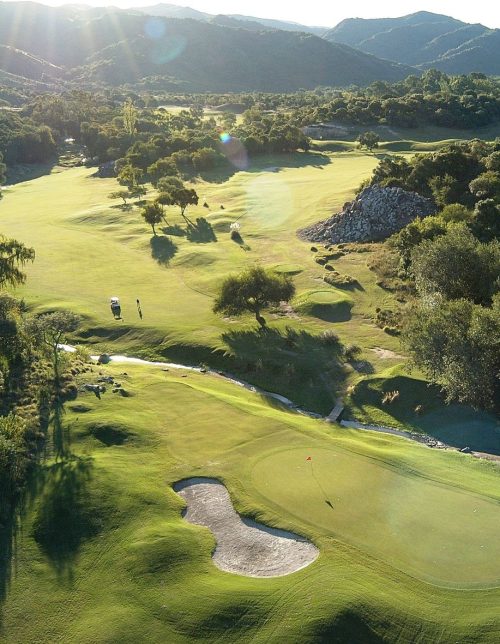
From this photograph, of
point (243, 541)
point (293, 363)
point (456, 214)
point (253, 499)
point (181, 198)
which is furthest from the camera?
point (181, 198)

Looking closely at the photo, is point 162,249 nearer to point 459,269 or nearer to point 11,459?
point 459,269

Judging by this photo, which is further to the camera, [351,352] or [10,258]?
[10,258]

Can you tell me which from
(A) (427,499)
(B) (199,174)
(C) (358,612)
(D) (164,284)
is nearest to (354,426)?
(A) (427,499)

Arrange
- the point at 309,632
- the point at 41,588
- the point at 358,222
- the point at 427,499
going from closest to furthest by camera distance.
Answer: the point at 309,632 < the point at 41,588 < the point at 427,499 < the point at 358,222

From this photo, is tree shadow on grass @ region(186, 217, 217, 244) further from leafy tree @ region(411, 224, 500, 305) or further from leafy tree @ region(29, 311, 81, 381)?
leafy tree @ region(411, 224, 500, 305)

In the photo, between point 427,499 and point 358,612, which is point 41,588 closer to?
point 358,612

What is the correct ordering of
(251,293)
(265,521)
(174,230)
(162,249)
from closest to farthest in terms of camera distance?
(265,521) → (251,293) → (162,249) → (174,230)

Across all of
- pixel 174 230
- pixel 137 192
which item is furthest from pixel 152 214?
pixel 137 192
